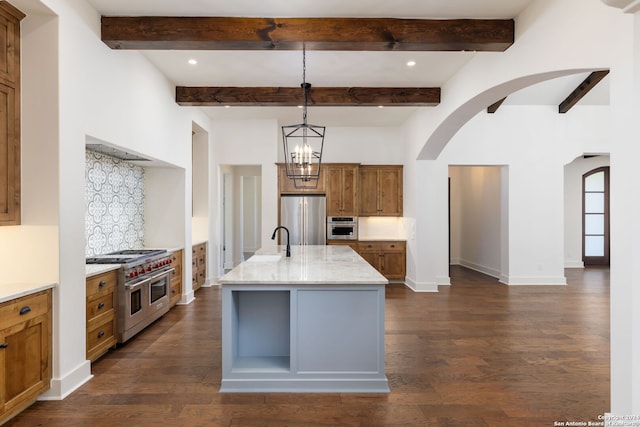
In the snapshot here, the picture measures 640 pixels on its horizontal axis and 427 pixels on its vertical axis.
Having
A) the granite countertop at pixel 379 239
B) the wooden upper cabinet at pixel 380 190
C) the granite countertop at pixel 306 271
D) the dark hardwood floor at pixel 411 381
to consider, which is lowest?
the dark hardwood floor at pixel 411 381

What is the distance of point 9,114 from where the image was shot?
8.64 feet

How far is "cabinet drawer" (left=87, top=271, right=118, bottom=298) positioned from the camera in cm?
330

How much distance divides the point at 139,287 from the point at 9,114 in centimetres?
213

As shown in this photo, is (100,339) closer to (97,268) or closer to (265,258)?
(97,268)

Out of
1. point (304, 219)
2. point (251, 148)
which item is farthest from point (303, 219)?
point (251, 148)

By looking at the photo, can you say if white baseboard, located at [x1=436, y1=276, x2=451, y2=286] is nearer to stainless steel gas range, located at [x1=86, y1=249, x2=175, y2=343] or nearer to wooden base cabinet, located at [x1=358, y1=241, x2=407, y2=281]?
wooden base cabinet, located at [x1=358, y1=241, x2=407, y2=281]

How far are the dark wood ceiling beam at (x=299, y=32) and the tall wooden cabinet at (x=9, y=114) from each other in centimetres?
80

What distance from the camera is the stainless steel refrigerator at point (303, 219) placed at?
728cm

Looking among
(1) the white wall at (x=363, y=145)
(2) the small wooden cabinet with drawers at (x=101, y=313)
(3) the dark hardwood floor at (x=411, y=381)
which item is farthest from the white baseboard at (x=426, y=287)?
(2) the small wooden cabinet with drawers at (x=101, y=313)

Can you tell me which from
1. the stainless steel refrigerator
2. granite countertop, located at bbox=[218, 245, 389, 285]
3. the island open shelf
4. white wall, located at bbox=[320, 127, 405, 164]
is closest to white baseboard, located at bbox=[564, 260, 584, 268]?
white wall, located at bbox=[320, 127, 405, 164]

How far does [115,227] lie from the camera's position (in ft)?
15.2

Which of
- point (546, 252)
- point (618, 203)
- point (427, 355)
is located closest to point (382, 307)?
point (427, 355)

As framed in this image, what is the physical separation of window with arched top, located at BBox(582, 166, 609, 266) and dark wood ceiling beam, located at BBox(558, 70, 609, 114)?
138 inches

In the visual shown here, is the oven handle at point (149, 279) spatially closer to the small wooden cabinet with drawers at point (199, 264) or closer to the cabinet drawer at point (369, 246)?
the small wooden cabinet with drawers at point (199, 264)
